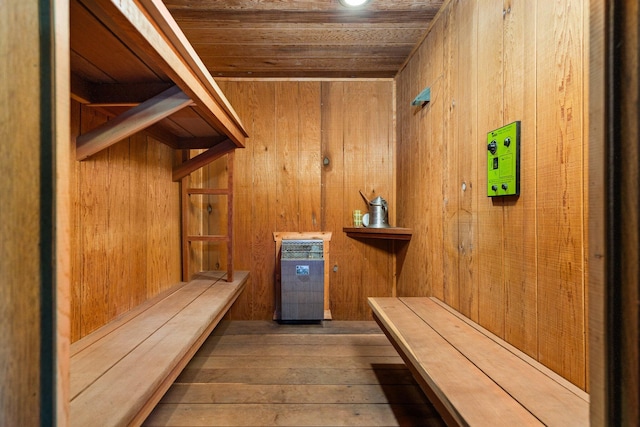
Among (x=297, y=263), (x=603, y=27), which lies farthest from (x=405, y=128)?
(x=603, y=27)

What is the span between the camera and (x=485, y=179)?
1.30 metres

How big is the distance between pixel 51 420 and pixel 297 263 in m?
1.97

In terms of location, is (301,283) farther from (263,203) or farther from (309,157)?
(309,157)

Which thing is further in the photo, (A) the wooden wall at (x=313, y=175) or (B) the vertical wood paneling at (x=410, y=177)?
(A) the wooden wall at (x=313, y=175)

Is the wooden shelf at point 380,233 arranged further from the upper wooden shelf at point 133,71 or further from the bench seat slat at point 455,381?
the upper wooden shelf at point 133,71

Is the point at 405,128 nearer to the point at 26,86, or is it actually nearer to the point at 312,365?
the point at 312,365

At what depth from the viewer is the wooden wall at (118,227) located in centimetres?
125

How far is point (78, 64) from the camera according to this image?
3.62 ft

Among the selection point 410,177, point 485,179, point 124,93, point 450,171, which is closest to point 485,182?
point 485,179

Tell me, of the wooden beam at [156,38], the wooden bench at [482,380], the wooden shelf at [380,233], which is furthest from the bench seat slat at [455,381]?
the wooden beam at [156,38]

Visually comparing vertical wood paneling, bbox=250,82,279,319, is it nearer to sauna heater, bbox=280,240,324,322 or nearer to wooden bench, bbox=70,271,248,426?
sauna heater, bbox=280,240,324,322

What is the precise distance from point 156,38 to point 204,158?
1.36 m

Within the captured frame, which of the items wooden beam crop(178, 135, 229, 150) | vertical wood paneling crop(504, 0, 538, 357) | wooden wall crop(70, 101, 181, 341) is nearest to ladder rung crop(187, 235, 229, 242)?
wooden wall crop(70, 101, 181, 341)

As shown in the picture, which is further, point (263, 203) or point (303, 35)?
point (263, 203)
